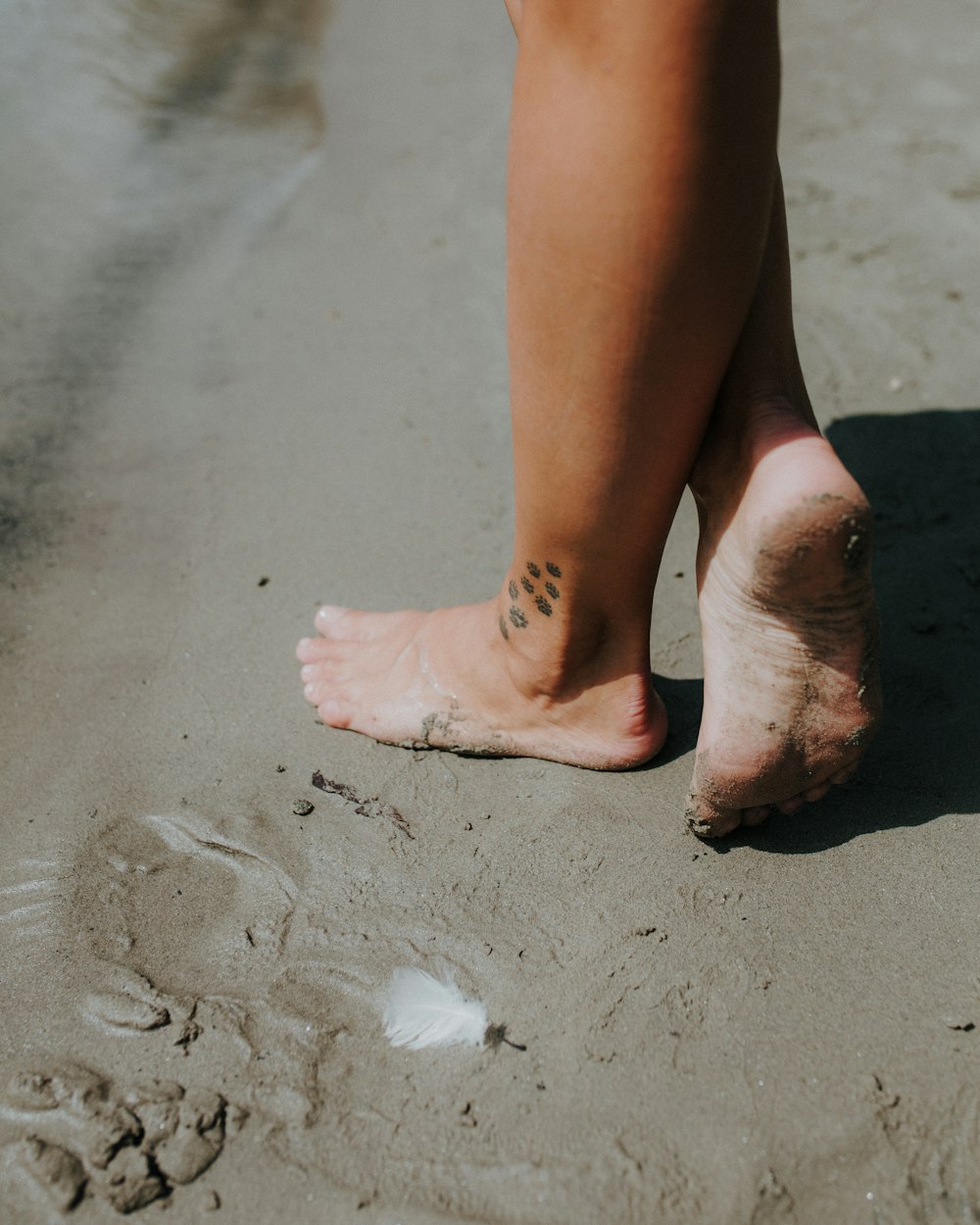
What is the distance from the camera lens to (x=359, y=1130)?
1161 mm

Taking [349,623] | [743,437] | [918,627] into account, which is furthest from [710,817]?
[349,623]

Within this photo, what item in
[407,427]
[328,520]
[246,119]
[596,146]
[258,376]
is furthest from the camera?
[246,119]

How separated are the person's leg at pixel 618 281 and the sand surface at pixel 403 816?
1.23ft

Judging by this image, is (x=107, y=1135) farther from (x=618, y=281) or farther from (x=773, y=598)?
(x=618, y=281)

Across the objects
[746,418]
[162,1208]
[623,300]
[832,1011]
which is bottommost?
[832,1011]

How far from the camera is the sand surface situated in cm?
114

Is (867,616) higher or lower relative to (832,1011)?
higher

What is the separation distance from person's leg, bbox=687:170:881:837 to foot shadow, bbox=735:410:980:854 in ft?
0.55

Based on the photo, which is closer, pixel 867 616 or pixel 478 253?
pixel 867 616

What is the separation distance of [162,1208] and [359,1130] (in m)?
0.23

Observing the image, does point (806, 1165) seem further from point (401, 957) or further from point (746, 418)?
point (746, 418)

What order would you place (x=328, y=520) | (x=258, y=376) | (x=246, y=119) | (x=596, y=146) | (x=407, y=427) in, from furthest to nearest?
(x=246, y=119), (x=258, y=376), (x=407, y=427), (x=328, y=520), (x=596, y=146)

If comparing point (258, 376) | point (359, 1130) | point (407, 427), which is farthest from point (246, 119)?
point (359, 1130)

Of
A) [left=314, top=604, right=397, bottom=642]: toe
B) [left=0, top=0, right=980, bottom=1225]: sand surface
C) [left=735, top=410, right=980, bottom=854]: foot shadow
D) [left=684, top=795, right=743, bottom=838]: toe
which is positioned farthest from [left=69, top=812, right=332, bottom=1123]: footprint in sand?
[left=735, top=410, right=980, bottom=854]: foot shadow
